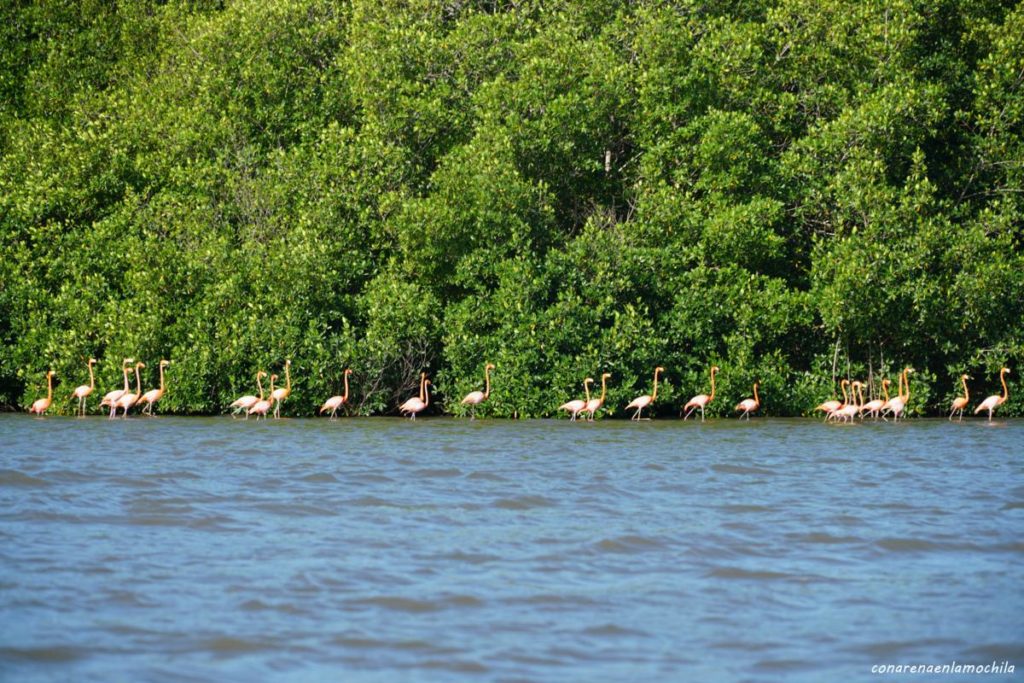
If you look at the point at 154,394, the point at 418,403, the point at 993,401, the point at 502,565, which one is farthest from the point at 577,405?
the point at 502,565

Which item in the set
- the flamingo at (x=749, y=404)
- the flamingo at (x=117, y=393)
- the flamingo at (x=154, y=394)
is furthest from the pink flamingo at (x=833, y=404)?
the flamingo at (x=117, y=393)

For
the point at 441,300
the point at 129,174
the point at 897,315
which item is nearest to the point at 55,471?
the point at 441,300

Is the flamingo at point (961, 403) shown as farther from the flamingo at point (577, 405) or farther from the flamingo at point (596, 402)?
the flamingo at point (577, 405)

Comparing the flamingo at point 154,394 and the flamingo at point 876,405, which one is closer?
the flamingo at point 876,405

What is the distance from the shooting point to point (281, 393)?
945 inches

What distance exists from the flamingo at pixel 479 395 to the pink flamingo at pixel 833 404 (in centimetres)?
648

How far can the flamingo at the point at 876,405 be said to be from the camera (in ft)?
77.8

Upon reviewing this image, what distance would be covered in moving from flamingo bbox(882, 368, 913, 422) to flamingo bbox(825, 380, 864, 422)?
20.7 inches

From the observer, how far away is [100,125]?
28781 millimetres

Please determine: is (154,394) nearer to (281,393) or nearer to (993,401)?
(281,393)

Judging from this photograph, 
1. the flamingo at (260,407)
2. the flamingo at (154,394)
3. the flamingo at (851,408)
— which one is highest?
the flamingo at (154,394)

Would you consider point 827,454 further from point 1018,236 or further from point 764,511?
point 1018,236

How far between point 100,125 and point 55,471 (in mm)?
15518

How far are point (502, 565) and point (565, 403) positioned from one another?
14.7m
